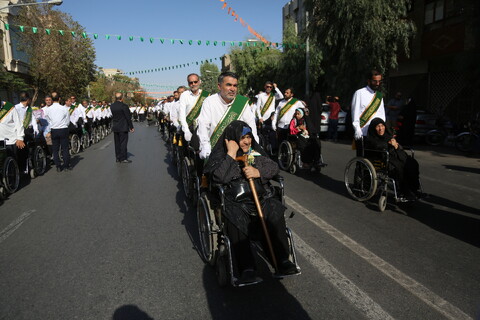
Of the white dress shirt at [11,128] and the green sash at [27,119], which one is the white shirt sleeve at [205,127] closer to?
the white dress shirt at [11,128]

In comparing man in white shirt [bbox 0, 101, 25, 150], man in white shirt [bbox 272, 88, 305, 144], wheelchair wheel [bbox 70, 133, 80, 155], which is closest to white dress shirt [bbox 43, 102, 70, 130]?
man in white shirt [bbox 0, 101, 25, 150]

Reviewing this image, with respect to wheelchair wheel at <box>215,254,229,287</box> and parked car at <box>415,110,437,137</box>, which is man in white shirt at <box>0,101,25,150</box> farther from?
parked car at <box>415,110,437,137</box>

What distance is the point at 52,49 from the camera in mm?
25828

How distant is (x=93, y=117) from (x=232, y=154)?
1502cm

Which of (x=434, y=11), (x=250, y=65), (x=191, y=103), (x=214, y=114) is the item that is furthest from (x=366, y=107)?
(x=250, y=65)

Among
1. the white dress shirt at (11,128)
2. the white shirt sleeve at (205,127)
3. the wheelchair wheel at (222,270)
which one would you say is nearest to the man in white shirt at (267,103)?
the white dress shirt at (11,128)

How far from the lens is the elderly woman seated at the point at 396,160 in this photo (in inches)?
204

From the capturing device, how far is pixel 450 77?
18000mm

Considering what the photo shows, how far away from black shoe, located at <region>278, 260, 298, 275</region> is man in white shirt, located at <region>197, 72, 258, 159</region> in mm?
1736

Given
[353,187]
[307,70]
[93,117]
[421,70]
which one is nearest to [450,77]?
[421,70]

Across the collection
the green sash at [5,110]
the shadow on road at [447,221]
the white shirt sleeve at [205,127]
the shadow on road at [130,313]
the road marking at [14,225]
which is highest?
the green sash at [5,110]

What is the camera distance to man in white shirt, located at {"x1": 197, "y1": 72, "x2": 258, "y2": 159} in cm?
430

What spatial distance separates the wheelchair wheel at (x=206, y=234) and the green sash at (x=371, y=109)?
3344 mm

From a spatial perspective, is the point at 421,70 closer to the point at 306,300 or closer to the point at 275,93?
the point at 275,93
